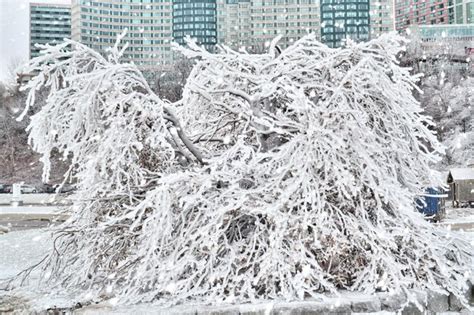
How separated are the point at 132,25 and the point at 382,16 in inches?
1973

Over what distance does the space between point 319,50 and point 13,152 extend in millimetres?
41604

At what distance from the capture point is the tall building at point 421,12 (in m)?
120

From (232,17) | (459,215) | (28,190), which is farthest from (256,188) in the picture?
(232,17)

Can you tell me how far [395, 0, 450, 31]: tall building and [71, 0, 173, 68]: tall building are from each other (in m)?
53.6

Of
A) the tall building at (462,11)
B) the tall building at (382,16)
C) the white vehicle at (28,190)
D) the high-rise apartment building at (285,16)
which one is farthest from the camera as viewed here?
the tall building at (462,11)

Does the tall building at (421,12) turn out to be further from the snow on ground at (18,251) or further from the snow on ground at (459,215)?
the snow on ground at (18,251)

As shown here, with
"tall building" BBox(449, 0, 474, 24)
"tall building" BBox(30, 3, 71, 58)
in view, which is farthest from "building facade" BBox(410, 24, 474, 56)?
"tall building" BBox(30, 3, 71, 58)

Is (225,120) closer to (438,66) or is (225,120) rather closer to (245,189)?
(245,189)

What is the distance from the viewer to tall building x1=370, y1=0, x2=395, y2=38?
10400 cm

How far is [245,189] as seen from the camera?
21.7 ft

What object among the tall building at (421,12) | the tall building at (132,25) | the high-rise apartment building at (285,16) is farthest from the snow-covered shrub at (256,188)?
the tall building at (421,12)

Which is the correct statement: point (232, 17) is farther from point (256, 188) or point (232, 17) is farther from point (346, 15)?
point (256, 188)

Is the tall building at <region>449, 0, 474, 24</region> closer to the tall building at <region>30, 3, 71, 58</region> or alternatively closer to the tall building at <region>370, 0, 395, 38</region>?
the tall building at <region>370, 0, 395, 38</region>

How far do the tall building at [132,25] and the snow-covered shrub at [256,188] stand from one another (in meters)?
79.5
